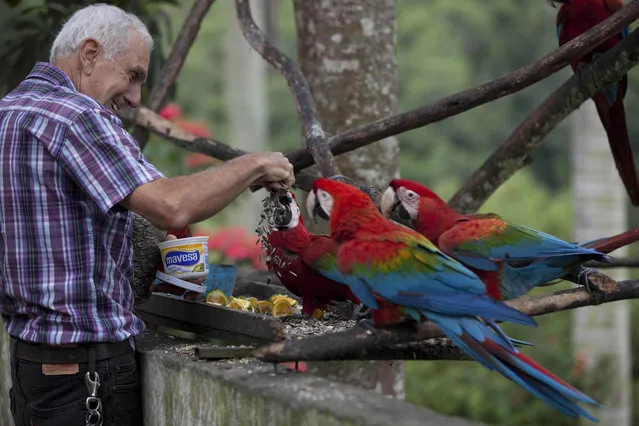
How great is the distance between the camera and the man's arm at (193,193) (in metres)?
1.68

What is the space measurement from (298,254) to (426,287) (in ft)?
1.91

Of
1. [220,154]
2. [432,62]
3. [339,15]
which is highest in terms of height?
[432,62]

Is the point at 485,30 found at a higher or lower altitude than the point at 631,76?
higher

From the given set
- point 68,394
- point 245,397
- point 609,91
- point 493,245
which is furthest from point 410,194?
point 609,91

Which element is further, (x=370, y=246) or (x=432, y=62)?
(x=432, y=62)

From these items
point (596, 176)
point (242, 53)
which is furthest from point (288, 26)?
point (596, 176)

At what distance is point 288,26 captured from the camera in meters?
15.2

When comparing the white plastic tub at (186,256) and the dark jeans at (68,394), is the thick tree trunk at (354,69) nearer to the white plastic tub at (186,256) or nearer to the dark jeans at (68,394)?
the white plastic tub at (186,256)

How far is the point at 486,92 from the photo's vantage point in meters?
2.44

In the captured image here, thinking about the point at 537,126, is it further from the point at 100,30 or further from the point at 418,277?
the point at 100,30

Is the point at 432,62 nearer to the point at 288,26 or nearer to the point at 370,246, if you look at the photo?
the point at 288,26

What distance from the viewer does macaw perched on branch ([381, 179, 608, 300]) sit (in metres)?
A: 1.94

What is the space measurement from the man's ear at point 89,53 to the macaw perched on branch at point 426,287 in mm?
606

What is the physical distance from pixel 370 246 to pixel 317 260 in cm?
44
